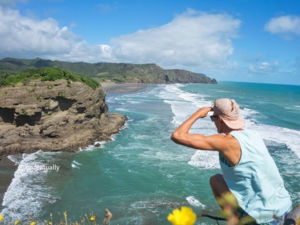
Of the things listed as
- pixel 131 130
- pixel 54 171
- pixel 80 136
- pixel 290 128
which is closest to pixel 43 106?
pixel 80 136

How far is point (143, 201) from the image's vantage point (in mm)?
11203

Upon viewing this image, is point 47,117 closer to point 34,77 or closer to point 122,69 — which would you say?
point 34,77

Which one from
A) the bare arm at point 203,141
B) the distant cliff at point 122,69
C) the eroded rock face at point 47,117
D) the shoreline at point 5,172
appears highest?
the distant cliff at point 122,69

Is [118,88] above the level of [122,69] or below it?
below

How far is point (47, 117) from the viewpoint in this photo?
18359mm

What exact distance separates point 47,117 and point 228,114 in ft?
58.5

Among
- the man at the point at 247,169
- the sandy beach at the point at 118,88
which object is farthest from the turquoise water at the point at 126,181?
the sandy beach at the point at 118,88

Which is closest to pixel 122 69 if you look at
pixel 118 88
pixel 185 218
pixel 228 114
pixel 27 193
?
pixel 118 88

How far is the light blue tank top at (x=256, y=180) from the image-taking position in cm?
243

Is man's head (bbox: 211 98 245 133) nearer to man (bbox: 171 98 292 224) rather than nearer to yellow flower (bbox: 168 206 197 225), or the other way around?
man (bbox: 171 98 292 224)

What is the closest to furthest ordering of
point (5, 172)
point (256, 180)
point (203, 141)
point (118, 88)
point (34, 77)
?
point (203, 141), point (256, 180), point (5, 172), point (34, 77), point (118, 88)

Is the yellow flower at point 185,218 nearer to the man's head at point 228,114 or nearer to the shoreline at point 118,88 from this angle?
the man's head at point 228,114

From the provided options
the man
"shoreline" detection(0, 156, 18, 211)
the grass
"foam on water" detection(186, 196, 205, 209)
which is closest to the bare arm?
the man

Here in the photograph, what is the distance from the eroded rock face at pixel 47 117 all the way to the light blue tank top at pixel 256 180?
16947 millimetres
